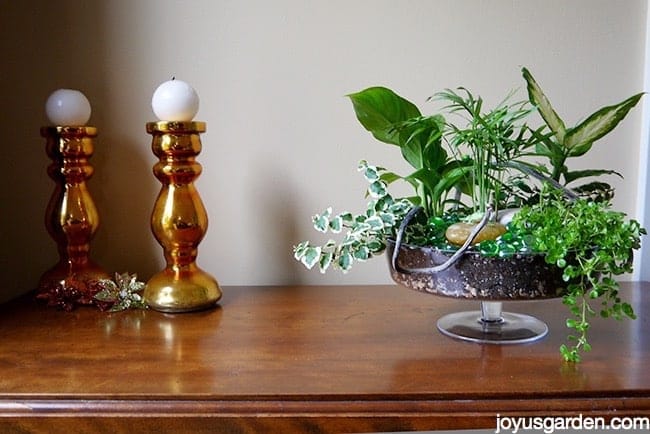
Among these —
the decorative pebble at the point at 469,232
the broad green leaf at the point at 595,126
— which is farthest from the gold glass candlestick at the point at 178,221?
the broad green leaf at the point at 595,126

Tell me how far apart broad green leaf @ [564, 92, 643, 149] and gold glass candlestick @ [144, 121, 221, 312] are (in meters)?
0.47

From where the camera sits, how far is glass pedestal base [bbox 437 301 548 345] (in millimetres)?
756

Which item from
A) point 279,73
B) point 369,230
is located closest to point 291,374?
point 369,230

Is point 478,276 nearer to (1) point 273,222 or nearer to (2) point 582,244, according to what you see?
(2) point 582,244

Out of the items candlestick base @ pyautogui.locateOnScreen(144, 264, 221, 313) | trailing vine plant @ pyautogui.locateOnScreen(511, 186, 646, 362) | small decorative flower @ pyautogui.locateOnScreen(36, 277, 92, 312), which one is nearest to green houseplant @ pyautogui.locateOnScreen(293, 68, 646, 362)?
trailing vine plant @ pyautogui.locateOnScreen(511, 186, 646, 362)

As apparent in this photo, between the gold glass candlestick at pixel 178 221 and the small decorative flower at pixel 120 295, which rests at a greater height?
the gold glass candlestick at pixel 178 221

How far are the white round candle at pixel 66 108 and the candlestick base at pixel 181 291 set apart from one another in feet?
0.82

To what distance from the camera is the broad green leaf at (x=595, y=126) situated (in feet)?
2.42

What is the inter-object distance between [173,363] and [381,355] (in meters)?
0.22

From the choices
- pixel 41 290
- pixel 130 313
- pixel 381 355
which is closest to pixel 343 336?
pixel 381 355

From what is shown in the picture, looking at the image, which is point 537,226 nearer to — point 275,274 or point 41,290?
point 275,274

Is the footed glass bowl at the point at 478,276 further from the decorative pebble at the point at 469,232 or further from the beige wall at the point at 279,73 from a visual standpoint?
the beige wall at the point at 279,73

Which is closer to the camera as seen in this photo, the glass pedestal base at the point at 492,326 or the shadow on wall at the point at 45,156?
the glass pedestal base at the point at 492,326

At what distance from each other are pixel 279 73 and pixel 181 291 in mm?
376
